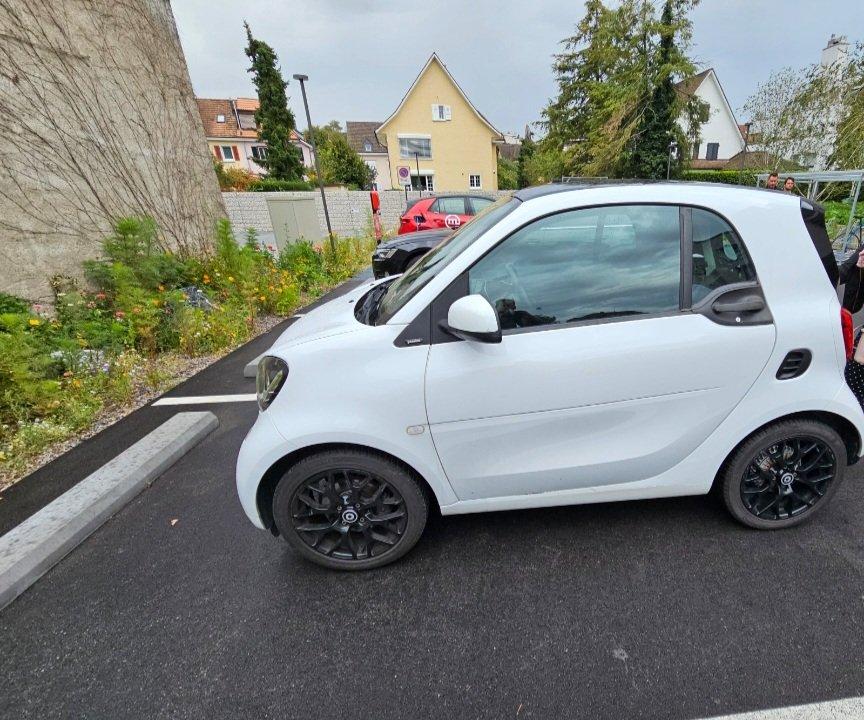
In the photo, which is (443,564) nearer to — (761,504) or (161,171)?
(761,504)

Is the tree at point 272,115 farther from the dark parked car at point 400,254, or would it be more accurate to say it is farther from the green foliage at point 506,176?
the dark parked car at point 400,254

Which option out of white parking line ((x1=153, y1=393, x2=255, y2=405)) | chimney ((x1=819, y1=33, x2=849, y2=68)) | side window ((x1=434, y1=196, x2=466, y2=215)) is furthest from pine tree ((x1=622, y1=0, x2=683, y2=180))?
white parking line ((x1=153, y1=393, x2=255, y2=405))

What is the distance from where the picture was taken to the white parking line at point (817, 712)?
1.37 metres

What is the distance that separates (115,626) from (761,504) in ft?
10.6

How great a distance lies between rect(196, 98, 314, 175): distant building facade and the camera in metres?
43.7

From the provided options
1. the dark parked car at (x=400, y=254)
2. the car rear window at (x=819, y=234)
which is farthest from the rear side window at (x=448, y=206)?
the car rear window at (x=819, y=234)

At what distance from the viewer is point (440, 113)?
29.4 metres

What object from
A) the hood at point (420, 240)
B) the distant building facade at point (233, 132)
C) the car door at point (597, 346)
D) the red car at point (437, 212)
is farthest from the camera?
the distant building facade at point (233, 132)

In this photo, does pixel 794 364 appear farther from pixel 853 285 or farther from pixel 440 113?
pixel 440 113

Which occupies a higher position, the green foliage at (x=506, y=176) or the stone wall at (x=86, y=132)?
the green foliage at (x=506, y=176)

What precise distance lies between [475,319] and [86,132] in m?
6.74

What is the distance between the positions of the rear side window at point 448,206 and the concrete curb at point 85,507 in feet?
27.6

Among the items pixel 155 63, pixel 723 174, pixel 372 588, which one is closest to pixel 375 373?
pixel 372 588

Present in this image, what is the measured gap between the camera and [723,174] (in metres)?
21.4
